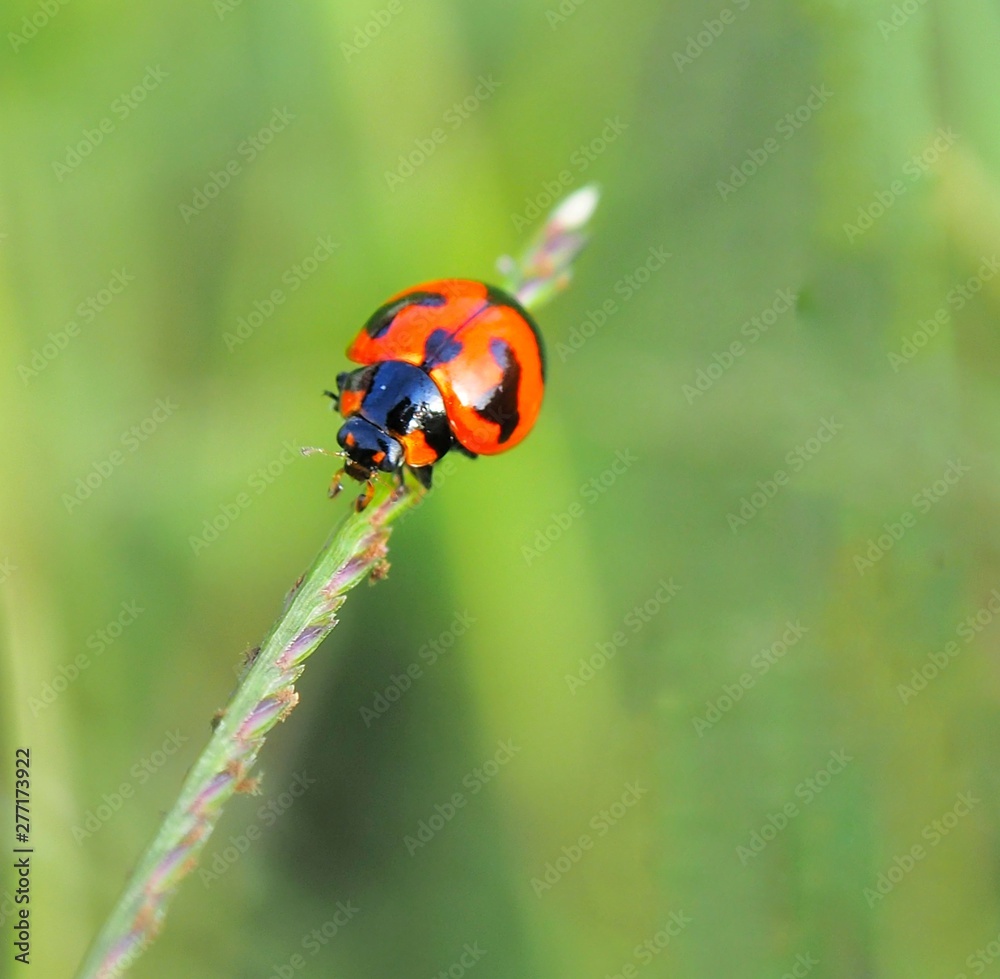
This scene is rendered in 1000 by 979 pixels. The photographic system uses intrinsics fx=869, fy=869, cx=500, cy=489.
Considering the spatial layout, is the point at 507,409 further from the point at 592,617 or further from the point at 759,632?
the point at 759,632

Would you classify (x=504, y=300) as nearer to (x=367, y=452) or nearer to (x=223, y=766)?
(x=367, y=452)

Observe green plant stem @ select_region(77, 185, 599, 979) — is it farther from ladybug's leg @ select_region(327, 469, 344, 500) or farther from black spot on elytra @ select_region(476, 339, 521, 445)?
black spot on elytra @ select_region(476, 339, 521, 445)

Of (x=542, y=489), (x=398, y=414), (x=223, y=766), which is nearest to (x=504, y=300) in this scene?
(x=398, y=414)

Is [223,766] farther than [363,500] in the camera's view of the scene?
No

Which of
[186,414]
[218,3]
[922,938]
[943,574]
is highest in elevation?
[218,3]

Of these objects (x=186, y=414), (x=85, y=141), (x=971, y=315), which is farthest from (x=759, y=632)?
(x=85, y=141)

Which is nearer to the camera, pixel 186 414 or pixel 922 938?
pixel 922 938

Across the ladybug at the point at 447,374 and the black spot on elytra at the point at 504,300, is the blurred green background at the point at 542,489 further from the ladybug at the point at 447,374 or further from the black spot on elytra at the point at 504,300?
the black spot on elytra at the point at 504,300
